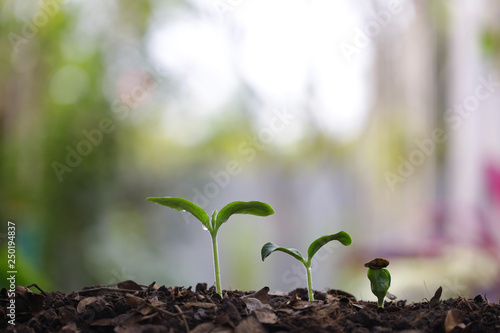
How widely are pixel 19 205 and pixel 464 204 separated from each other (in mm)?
2030

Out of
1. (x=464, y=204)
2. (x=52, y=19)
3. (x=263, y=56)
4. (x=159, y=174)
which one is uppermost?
(x=52, y=19)

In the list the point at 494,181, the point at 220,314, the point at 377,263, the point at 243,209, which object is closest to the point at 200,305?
the point at 220,314

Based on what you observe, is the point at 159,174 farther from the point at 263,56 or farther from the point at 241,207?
the point at 241,207

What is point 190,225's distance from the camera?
268cm

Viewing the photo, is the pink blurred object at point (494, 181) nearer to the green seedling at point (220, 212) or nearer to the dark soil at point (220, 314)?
the dark soil at point (220, 314)

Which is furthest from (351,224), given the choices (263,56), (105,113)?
(105,113)

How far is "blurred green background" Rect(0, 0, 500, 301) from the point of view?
7.35ft

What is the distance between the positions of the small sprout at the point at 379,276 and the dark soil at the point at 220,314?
0.03 m

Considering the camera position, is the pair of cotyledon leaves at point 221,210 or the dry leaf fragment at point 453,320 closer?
the dry leaf fragment at point 453,320

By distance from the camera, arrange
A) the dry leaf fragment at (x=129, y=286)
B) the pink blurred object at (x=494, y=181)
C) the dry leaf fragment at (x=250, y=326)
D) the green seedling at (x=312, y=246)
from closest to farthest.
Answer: the dry leaf fragment at (x=250, y=326), the green seedling at (x=312, y=246), the dry leaf fragment at (x=129, y=286), the pink blurred object at (x=494, y=181)

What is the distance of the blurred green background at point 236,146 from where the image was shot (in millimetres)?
2240

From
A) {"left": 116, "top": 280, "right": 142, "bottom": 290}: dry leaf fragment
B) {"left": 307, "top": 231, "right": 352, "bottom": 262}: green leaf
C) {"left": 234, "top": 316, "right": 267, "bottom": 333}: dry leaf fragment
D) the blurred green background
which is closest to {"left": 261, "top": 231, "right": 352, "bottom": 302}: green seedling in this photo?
{"left": 307, "top": 231, "right": 352, "bottom": 262}: green leaf

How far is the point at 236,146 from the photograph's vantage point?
9.08 feet

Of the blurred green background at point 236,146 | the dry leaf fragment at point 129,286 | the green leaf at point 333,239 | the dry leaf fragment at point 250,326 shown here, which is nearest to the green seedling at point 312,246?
the green leaf at point 333,239
